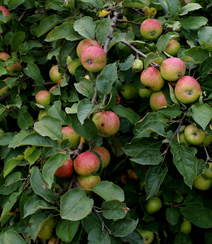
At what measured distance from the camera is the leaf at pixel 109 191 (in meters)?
0.92

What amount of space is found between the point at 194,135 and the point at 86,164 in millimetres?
517

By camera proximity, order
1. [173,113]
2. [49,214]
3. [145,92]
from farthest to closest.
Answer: [145,92] < [173,113] < [49,214]

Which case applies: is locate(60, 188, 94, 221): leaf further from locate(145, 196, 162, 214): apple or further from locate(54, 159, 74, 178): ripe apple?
locate(145, 196, 162, 214): apple

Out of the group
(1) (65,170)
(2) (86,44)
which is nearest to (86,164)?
(1) (65,170)

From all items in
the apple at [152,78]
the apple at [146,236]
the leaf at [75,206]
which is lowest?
the apple at [146,236]

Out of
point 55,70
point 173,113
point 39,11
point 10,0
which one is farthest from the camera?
point 39,11

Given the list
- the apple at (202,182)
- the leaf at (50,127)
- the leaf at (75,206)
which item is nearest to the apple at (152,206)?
the apple at (202,182)

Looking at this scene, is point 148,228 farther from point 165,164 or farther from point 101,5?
point 101,5

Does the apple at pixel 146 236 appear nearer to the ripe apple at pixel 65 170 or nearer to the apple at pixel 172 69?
the ripe apple at pixel 65 170

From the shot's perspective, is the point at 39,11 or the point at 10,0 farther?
the point at 39,11

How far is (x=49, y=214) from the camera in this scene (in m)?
0.93

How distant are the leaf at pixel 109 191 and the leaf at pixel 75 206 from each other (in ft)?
0.22

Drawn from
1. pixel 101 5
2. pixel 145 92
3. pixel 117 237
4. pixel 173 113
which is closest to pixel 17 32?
pixel 101 5

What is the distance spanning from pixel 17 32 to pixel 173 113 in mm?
1273
